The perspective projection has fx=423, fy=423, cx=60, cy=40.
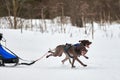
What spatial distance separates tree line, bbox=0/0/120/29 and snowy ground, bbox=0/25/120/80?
177 inches

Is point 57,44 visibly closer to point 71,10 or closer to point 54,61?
point 54,61

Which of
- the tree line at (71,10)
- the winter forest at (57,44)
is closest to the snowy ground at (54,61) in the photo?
the winter forest at (57,44)

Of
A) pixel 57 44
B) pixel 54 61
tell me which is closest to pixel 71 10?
pixel 57 44

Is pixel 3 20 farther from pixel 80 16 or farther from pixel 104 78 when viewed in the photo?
pixel 104 78

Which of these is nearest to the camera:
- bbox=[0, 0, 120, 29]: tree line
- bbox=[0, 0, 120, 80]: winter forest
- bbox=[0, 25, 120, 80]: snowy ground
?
bbox=[0, 25, 120, 80]: snowy ground

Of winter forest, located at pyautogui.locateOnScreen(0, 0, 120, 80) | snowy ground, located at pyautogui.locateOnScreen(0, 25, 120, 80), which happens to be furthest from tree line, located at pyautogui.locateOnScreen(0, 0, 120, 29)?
snowy ground, located at pyautogui.locateOnScreen(0, 25, 120, 80)

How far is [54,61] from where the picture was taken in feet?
27.3

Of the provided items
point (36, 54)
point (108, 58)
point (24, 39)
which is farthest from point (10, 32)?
point (108, 58)

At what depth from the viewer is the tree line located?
1879 centimetres

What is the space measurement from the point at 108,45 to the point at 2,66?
18.3 feet

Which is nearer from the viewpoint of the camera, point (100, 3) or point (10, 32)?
point (10, 32)

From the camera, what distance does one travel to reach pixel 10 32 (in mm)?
12281

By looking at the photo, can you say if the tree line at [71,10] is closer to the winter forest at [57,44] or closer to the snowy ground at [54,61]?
the winter forest at [57,44]

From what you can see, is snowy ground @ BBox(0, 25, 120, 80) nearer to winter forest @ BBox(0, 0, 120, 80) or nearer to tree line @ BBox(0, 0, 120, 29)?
winter forest @ BBox(0, 0, 120, 80)
